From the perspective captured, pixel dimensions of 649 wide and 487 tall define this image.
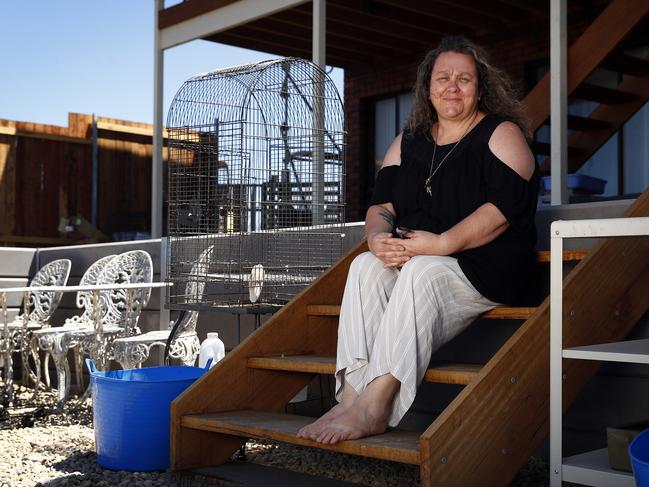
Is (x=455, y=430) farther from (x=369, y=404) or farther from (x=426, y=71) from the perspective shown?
(x=426, y=71)

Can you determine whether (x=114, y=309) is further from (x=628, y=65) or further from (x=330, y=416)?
(x=628, y=65)

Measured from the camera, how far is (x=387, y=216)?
10.3 feet

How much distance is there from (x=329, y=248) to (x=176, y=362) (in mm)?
1368

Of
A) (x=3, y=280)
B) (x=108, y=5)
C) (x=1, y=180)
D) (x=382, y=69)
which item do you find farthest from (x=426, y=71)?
(x=108, y=5)

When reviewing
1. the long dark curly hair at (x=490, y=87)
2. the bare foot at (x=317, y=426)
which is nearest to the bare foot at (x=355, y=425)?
the bare foot at (x=317, y=426)

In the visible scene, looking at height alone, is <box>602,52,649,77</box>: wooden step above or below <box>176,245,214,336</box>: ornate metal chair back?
above

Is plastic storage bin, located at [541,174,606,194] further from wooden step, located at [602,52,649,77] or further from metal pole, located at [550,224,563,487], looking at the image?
metal pole, located at [550,224,563,487]

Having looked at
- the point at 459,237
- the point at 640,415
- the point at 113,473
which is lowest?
the point at 113,473

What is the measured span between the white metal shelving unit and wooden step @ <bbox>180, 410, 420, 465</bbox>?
0.37 metres

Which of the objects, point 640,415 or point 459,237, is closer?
point 459,237

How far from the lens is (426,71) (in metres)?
3.08

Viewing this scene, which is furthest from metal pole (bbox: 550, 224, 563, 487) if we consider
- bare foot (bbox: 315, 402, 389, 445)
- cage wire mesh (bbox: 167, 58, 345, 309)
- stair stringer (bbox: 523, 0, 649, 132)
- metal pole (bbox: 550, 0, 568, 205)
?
stair stringer (bbox: 523, 0, 649, 132)

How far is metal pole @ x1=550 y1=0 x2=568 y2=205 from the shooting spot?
4.89 m

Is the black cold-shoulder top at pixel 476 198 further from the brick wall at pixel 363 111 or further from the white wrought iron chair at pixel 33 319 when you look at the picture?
the brick wall at pixel 363 111
